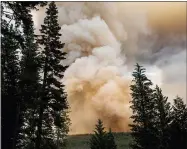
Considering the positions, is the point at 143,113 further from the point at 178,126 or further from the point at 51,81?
the point at 51,81

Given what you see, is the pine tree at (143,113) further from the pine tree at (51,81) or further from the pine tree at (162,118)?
the pine tree at (51,81)

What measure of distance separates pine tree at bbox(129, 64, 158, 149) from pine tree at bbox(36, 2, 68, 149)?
1485cm

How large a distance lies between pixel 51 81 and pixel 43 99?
62.3 inches

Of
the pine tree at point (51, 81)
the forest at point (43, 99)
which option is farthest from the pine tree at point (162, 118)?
the pine tree at point (51, 81)

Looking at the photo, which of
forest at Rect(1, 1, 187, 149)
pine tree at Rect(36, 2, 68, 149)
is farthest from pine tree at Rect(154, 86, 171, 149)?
pine tree at Rect(36, 2, 68, 149)

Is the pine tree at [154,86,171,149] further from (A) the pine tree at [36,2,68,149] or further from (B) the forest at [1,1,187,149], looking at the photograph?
(A) the pine tree at [36,2,68,149]

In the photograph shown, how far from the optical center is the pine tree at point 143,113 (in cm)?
3781

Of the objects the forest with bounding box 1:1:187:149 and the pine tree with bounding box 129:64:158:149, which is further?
the pine tree with bounding box 129:64:158:149

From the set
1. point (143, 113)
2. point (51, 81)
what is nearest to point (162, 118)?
point (143, 113)

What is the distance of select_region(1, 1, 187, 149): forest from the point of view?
16.1 metres

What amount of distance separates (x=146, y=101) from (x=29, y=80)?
1727 cm

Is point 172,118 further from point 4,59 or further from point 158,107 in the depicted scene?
point 4,59

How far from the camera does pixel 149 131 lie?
3759 cm

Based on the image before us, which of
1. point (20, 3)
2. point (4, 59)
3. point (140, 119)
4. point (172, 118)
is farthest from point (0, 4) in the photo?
point (172, 118)
